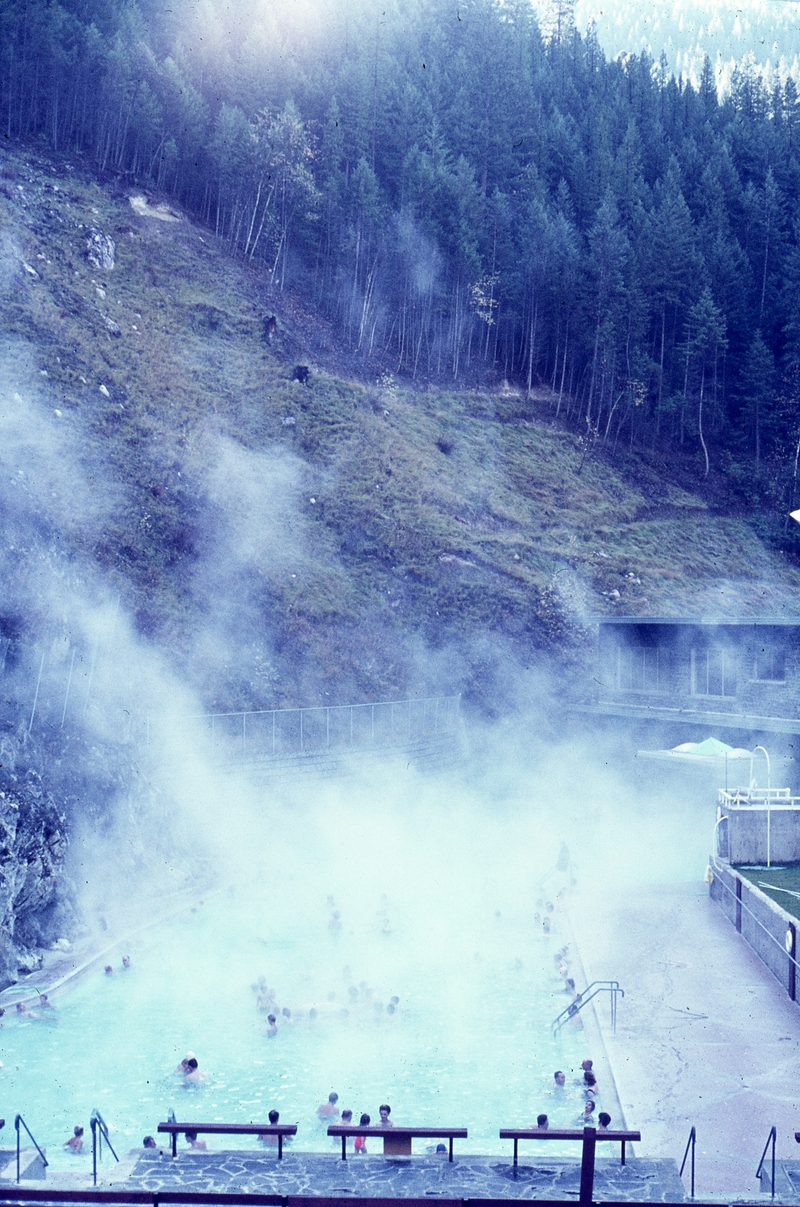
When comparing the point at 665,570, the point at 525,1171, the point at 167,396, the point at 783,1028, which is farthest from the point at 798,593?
the point at 525,1171

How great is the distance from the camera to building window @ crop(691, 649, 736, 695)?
35688 mm

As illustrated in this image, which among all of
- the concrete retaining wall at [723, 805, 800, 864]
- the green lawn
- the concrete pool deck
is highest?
the concrete retaining wall at [723, 805, 800, 864]

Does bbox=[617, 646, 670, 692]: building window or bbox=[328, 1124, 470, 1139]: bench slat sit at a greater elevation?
bbox=[617, 646, 670, 692]: building window

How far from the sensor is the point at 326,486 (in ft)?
155

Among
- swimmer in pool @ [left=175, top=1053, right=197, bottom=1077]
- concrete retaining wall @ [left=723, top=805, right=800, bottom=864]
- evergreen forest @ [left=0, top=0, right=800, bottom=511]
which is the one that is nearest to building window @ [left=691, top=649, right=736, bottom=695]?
concrete retaining wall @ [left=723, top=805, right=800, bottom=864]

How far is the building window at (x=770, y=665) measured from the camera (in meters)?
34.4

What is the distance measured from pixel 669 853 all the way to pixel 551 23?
3840 inches

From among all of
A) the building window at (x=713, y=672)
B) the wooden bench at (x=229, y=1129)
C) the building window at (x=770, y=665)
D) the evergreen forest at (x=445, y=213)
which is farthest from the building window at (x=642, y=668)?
the wooden bench at (x=229, y=1129)

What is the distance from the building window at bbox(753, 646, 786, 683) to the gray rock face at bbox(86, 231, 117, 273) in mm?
34161

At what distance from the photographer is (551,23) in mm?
105188

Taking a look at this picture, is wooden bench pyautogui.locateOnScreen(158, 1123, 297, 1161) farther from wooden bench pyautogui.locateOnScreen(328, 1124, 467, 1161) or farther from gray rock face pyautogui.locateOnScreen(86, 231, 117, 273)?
gray rock face pyautogui.locateOnScreen(86, 231, 117, 273)

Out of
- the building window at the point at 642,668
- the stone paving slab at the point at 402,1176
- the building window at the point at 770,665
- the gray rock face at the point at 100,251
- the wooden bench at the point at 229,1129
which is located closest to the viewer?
the stone paving slab at the point at 402,1176

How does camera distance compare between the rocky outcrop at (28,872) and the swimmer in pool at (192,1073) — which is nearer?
the swimmer in pool at (192,1073)

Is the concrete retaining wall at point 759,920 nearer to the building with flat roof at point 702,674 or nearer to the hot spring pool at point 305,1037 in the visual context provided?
the hot spring pool at point 305,1037
